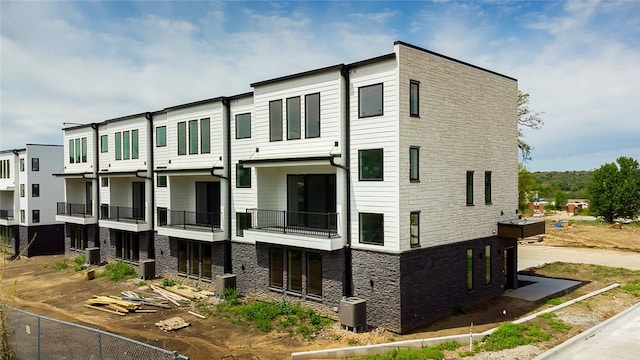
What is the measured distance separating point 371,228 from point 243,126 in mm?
9296

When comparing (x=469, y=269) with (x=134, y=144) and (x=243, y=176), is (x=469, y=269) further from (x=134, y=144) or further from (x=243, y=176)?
(x=134, y=144)

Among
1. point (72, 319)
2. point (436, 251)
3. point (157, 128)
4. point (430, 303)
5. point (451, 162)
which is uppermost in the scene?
point (157, 128)

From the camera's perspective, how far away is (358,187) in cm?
1694

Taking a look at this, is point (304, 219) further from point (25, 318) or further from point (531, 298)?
point (25, 318)

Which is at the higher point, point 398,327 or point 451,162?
point 451,162

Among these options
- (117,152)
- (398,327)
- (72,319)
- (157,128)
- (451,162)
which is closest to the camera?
(398,327)

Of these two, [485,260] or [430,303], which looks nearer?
[430,303]

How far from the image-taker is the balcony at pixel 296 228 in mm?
17025

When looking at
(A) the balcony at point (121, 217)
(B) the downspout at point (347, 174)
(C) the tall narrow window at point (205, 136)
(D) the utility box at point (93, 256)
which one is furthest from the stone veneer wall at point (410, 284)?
(D) the utility box at point (93, 256)

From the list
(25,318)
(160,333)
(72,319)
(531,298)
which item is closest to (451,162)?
(531,298)

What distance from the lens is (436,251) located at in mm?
17281

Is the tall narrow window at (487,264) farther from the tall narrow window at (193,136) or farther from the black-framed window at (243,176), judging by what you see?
the tall narrow window at (193,136)

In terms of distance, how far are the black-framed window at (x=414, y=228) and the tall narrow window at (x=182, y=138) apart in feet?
47.7

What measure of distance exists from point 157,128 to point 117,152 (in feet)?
17.3
